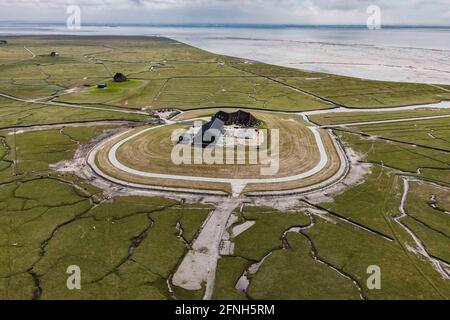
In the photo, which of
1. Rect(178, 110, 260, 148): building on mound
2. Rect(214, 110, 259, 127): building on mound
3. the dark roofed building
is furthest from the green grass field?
→ Rect(214, 110, 259, 127): building on mound

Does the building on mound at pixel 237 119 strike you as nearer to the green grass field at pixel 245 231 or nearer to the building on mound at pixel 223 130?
the building on mound at pixel 223 130

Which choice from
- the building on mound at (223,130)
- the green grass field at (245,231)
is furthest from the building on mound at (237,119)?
the green grass field at (245,231)

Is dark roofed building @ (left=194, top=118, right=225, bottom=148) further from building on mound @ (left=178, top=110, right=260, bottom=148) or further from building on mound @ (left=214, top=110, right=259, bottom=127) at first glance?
building on mound @ (left=214, top=110, right=259, bottom=127)

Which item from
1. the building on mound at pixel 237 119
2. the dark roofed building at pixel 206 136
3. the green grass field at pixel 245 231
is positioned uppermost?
the building on mound at pixel 237 119

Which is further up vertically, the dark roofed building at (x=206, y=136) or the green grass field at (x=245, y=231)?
the dark roofed building at (x=206, y=136)

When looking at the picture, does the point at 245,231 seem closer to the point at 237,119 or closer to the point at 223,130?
the point at 223,130

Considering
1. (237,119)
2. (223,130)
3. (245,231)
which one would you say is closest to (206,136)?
(223,130)

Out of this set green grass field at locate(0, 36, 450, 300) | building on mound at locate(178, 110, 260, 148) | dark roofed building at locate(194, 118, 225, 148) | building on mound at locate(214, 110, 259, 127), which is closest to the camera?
green grass field at locate(0, 36, 450, 300)
